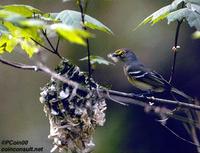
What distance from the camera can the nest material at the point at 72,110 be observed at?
8.87ft

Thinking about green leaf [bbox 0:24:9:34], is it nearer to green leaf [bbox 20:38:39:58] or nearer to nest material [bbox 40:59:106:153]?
green leaf [bbox 20:38:39:58]

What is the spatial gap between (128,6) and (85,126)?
3.11 meters

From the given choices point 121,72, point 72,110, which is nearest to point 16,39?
point 72,110

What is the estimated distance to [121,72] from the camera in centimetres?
581

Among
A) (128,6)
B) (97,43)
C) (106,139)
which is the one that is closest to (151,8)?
(128,6)

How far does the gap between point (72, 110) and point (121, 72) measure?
10.3 feet

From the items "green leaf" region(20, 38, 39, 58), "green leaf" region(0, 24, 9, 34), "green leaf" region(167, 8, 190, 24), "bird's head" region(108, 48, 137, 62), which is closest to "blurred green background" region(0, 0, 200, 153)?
"bird's head" region(108, 48, 137, 62)

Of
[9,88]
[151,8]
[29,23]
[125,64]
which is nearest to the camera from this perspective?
[29,23]

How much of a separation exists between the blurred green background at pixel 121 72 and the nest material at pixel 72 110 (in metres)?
2.77

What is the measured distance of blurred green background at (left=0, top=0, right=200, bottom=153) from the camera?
18.2 feet

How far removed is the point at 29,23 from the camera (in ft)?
4.90

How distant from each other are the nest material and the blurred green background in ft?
9.08

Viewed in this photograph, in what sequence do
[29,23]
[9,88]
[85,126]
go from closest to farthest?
[29,23] < [85,126] < [9,88]

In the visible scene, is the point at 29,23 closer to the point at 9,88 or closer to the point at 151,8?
the point at 151,8
